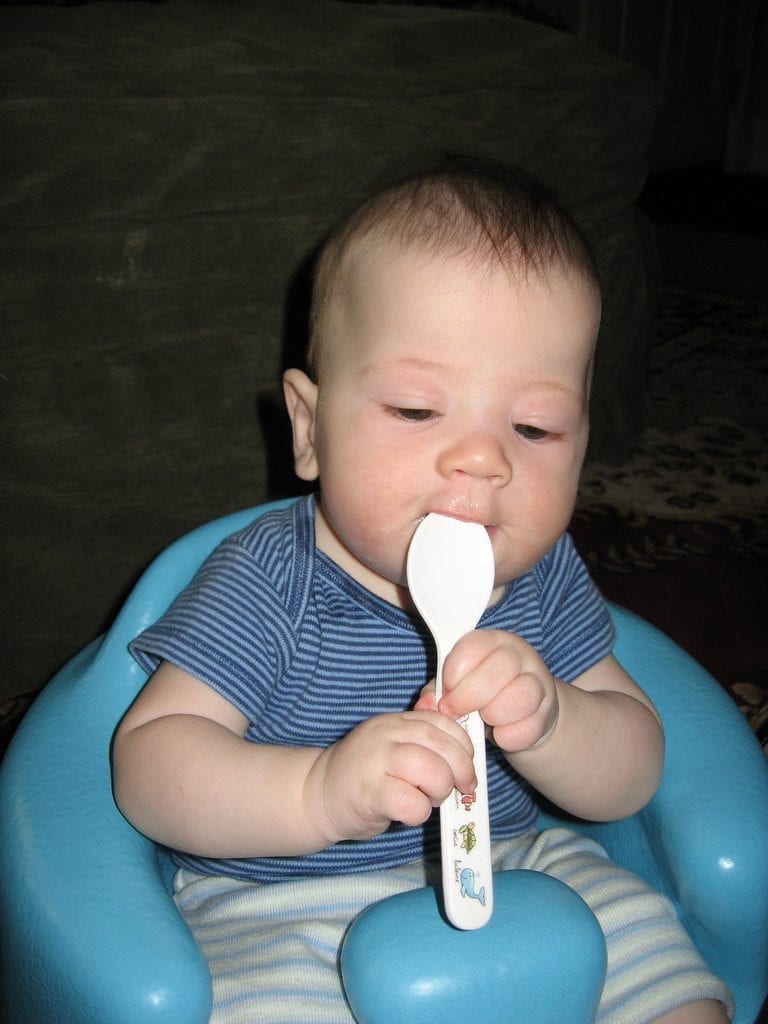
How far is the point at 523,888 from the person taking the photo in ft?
1.83

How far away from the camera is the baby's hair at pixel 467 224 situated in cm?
62

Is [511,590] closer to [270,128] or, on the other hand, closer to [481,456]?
[481,456]

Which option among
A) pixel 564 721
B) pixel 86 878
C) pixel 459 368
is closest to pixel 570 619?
pixel 564 721

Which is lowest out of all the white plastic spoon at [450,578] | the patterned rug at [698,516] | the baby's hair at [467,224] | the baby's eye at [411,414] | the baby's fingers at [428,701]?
the patterned rug at [698,516]

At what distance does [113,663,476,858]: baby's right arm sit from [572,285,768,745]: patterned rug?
1.72 ft

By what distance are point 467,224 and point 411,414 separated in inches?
4.8

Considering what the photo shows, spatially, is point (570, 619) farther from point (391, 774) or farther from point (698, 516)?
point (698, 516)

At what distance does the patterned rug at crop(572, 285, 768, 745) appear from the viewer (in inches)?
48.8

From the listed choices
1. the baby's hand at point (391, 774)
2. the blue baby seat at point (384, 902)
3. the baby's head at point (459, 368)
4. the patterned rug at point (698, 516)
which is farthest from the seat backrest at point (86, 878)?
the patterned rug at point (698, 516)

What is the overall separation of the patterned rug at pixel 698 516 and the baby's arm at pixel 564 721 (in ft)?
0.95

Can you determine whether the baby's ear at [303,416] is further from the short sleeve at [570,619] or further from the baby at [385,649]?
the short sleeve at [570,619]

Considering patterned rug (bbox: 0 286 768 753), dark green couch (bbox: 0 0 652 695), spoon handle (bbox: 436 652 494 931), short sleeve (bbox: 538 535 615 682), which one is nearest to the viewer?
spoon handle (bbox: 436 652 494 931)

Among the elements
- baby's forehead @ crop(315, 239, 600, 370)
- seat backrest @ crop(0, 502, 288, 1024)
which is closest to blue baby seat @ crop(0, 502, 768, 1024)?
seat backrest @ crop(0, 502, 288, 1024)

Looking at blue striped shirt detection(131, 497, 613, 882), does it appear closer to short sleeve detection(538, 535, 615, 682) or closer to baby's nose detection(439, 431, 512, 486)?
short sleeve detection(538, 535, 615, 682)
